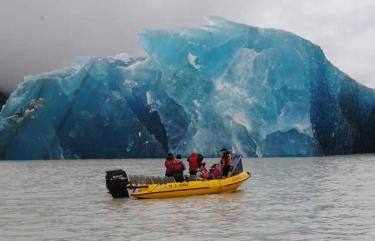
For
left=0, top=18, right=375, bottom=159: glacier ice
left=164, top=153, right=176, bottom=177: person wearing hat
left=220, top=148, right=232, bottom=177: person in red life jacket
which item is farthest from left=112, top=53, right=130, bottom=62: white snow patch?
left=164, top=153, right=176, bottom=177: person wearing hat

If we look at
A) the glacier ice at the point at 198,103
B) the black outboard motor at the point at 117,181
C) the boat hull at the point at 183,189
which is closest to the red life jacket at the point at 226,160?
the boat hull at the point at 183,189

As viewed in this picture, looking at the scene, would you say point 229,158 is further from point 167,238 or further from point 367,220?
point 167,238

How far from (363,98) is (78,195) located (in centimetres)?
4734

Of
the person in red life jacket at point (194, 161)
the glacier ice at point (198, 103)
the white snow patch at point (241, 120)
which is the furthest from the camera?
the glacier ice at point (198, 103)

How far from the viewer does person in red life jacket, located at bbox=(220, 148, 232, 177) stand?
22.6m

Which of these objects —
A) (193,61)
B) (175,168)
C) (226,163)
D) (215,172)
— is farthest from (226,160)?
(193,61)

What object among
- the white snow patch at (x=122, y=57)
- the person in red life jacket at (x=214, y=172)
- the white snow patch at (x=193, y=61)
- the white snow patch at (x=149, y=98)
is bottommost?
the person in red life jacket at (x=214, y=172)

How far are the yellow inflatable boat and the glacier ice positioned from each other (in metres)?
37.4

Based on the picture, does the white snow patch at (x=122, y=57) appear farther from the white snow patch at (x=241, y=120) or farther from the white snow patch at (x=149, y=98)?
the white snow patch at (x=241, y=120)

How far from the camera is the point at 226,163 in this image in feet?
74.6

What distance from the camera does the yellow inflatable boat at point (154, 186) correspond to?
20906 mm

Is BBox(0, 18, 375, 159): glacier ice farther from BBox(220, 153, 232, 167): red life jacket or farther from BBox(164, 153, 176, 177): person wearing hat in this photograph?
BBox(164, 153, 176, 177): person wearing hat

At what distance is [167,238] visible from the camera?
1312cm

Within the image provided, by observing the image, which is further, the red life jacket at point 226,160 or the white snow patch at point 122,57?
the white snow patch at point 122,57
